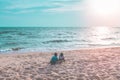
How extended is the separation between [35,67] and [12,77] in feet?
7.45

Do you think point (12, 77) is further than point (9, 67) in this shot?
No

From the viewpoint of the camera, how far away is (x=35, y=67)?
11266mm

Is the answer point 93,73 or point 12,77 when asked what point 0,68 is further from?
point 93,73

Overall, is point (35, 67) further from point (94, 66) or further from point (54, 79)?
point (94, 66)

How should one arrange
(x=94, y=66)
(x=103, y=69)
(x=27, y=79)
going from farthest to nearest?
(x=94, y=66) → (x=103, y=69) → (x=27, y=79)

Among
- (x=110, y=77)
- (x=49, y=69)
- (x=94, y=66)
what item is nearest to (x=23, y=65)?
(x=49, y=69)

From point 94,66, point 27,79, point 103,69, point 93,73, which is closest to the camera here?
point 27,79

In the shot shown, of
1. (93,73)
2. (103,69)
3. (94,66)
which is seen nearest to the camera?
(93,73)

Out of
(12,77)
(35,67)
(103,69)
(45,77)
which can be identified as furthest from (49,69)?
(103,69)

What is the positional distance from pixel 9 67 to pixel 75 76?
13.9 ft

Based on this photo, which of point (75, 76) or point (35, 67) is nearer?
point (75, 76)

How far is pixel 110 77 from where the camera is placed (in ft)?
30.0

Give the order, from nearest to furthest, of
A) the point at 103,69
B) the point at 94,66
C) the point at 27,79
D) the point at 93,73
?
1. the point at 27,79
2. the point at 93,73
3. the point at 103,69
4. the point at 94,66

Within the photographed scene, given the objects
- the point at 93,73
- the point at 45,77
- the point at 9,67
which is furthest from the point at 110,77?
the point at 9,67
